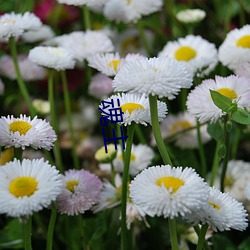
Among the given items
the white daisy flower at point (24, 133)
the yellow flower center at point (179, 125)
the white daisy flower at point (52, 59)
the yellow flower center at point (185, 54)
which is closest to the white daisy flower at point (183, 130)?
the yellow flower center at point (179, 125)

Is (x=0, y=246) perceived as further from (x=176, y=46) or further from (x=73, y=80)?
(x=73, y=80)

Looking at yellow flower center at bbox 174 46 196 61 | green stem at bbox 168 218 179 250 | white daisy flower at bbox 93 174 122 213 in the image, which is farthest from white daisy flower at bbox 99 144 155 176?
green stem at bbox 168 218 179 250

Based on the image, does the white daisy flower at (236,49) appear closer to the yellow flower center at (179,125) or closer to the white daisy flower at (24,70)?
the yellow flower center at (179,125)

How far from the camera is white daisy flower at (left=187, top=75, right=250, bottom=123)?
0.66 meters

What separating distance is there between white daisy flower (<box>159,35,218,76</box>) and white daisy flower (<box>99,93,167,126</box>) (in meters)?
0.17

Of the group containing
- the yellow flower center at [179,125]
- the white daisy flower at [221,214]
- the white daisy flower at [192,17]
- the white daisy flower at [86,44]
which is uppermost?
the white daisy flower at [192,17]

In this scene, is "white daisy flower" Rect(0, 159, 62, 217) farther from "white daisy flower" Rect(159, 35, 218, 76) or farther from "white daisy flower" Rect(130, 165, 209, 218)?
"white daisy flower" Rect(159, 35, 218, 76)

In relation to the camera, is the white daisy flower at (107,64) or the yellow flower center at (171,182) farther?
the white daisy flower at (107,64)

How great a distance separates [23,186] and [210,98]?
25 cm

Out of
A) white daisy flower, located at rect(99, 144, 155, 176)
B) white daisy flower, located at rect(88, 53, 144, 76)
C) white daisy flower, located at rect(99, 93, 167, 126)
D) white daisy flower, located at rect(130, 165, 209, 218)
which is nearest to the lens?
white daisy flower, located at rect(130, 165, 209, 218)

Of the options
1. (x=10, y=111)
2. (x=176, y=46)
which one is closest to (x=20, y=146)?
(x=176, y=46)

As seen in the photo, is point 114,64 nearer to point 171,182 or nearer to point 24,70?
point 171,182

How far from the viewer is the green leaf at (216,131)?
75cm

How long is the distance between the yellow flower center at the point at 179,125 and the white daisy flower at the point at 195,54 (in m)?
0.15
